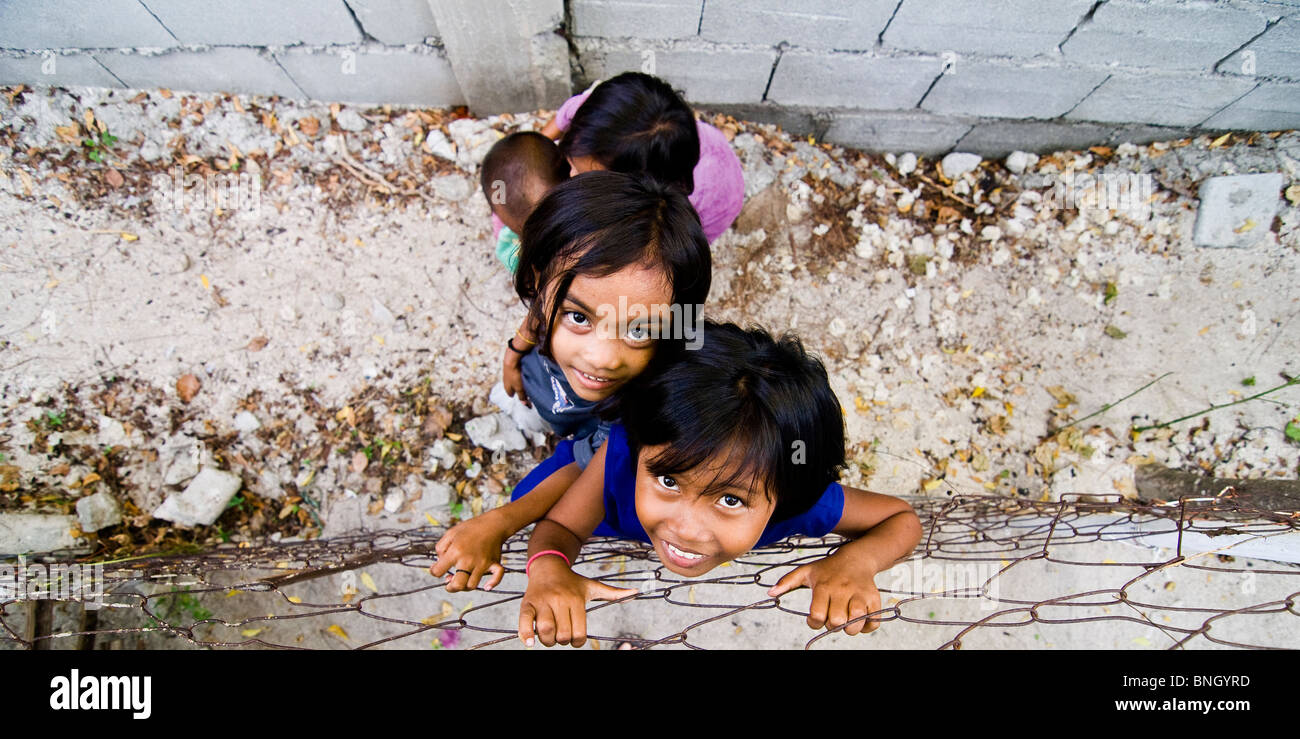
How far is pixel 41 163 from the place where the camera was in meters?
2.75

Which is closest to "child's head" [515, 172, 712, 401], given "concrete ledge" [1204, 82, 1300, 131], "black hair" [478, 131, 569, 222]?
"black hair" [478, 131, 569, 222]

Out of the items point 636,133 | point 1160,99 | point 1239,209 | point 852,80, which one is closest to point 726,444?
point 636,133

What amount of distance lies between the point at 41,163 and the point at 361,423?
5.90ft

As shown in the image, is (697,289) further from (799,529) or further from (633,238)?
(799,529)

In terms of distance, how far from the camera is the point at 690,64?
9.07 ft

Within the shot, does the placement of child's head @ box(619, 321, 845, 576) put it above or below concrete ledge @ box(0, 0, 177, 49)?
below

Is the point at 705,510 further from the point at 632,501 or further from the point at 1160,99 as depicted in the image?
the point at 1160,99

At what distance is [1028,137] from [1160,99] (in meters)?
0.52

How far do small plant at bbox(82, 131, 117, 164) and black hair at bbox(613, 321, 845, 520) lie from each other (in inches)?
113

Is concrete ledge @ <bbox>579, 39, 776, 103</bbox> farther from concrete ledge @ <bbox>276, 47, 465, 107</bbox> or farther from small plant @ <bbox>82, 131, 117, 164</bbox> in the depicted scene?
small plant @ <bbox>82, 131, 117, 164</bbox>

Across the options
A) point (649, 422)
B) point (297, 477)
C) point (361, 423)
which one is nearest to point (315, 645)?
point (297, 477)

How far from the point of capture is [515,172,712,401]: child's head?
62.9 inches

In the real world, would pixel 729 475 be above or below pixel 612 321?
below
